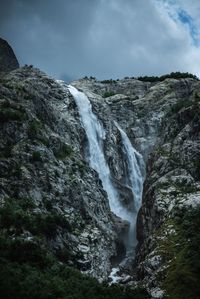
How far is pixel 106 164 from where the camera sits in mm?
80000

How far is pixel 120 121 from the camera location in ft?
339

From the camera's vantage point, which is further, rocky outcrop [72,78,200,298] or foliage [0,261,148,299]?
rocky outcrop [72,78,200,298]

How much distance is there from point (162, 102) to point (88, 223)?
58397 millimetres

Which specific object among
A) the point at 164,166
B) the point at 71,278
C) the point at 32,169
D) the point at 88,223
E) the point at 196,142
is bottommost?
the point at 71,278

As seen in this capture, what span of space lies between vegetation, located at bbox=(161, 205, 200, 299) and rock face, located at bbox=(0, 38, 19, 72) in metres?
91.6

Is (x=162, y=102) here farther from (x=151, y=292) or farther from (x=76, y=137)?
(x=151, y=292)

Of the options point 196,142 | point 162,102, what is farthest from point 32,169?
point 162,102

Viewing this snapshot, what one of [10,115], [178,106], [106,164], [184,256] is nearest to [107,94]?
[178,106]

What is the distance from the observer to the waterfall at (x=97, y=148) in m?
74.0

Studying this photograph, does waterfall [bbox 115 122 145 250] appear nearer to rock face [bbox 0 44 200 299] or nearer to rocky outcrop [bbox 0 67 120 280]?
rock face [bbox 0 44 200 299]

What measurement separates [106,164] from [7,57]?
67049mm

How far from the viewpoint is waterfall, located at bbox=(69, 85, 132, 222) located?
74000 mm

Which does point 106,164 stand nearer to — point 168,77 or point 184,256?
point 184,256

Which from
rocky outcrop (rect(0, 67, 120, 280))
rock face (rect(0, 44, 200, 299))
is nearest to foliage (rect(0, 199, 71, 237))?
rock face (rect(0, 44, 200, 299))
